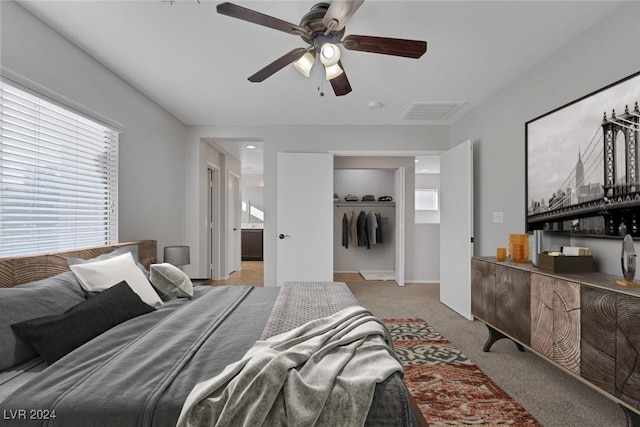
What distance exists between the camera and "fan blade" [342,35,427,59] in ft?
6.03

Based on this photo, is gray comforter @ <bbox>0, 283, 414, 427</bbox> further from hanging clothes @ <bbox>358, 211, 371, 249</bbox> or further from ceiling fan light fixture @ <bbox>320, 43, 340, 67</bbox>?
hanging clothes @ <bbox>358, 211, 371, 249</bbox>

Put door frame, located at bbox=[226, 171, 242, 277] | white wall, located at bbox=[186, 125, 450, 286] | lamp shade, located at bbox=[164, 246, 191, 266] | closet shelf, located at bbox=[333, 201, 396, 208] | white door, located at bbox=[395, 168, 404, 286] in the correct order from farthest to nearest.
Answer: closet shelf, located at bbox=[333, 201, 396, 208], door frame, located at bbox=[226, 171, 242, 277], white door, located at bbox=[395, 168, 404, 286], white wall, located at bbox=[186, 125, 450, 286], lamp shade, located at bbox=[164, 246, 191, 266]

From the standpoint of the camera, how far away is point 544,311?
6.63ft

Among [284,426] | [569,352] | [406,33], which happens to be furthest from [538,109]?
[284,426]

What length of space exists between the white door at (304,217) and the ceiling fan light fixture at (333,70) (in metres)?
2.26

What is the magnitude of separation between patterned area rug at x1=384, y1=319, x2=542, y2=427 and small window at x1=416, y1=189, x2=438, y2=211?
621cm

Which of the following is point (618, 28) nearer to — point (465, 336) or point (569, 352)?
point (569, 352)

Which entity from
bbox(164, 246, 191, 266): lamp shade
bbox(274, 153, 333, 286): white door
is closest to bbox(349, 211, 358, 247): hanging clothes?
bbox(274, 153, 333, 286): white door

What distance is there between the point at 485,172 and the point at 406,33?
6.57ft

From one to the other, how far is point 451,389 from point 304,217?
290 cm

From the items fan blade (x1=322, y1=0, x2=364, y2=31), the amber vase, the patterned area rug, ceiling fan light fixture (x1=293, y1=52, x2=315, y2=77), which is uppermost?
ceiling fan light fixture (x1=293, y1=52, x2=315, y2=77)

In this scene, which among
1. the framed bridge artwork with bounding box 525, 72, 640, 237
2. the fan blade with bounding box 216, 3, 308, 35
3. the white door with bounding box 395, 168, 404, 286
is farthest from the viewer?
the white door with bounding box 395, 168, 404, 286

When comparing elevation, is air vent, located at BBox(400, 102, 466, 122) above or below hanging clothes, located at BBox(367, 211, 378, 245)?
above

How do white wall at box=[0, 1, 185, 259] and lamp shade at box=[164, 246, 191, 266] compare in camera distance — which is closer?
white wall at box=[0, 1, 185, 259]
